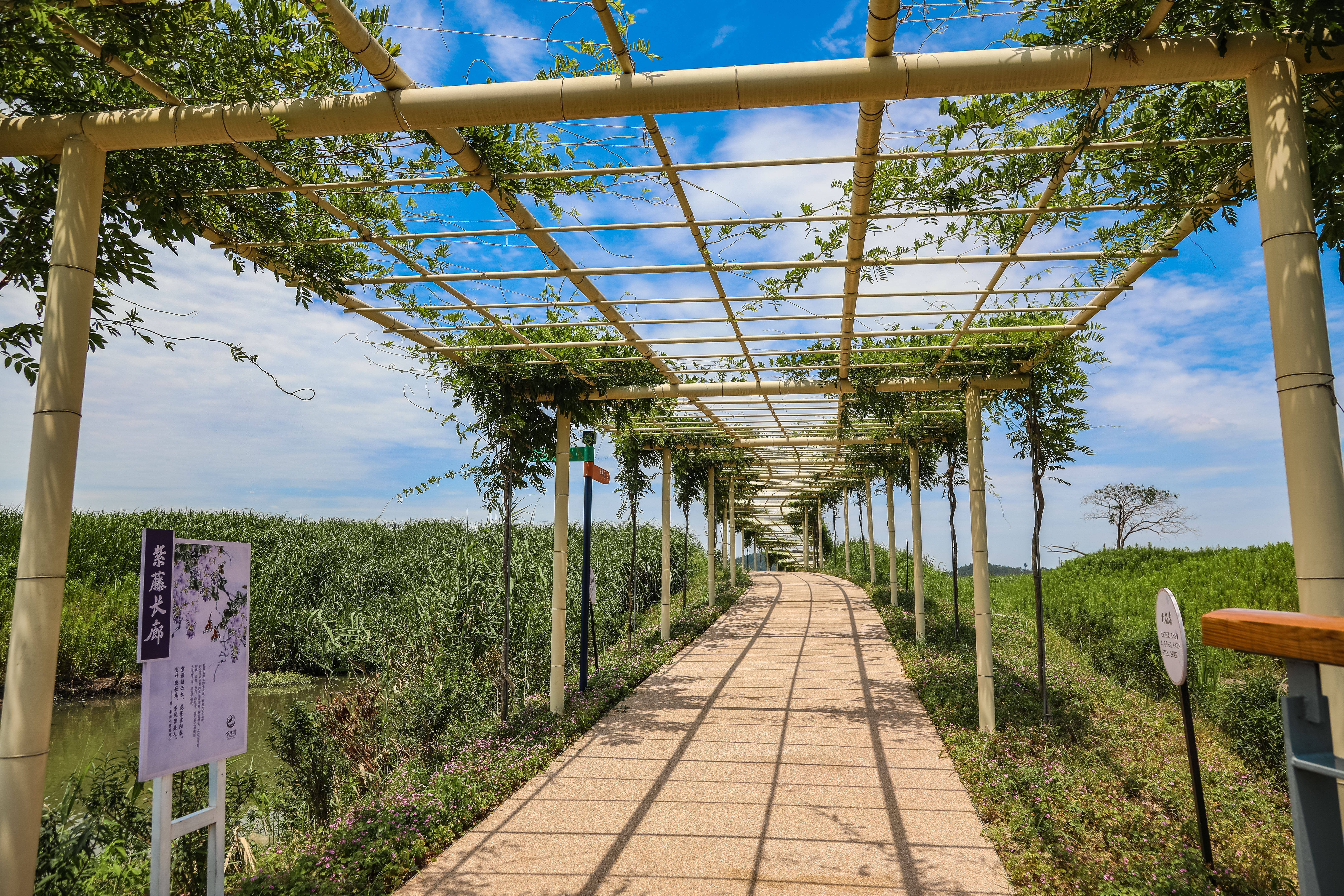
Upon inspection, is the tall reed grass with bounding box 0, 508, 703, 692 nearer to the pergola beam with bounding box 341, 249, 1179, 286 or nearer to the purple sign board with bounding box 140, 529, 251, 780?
the pergola beam with bounding box 341, 249, 1179, 286

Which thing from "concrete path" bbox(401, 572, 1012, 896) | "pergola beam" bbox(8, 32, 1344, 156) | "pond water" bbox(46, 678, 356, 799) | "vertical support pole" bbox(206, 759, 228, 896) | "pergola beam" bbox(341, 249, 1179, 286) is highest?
"pergola beam" bbox(8, 32, 1344, 156)

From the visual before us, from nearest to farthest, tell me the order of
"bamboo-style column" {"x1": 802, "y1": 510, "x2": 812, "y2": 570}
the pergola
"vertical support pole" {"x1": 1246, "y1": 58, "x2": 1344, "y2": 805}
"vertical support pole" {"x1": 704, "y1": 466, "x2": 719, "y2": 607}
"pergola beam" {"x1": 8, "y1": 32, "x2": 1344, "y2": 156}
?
"vertical support pole" {"x1": 1246, "y1": 58, "x2": 1344, "y2": 805}
the pergola
"pergola beam" {"x1": 8, "y1": 32, "x2": 1344, "y2": 156}
"vertical support pole" {"x1": 704, "y1": 466, "x2": 719, "y2": 607}
"bamboo-style column" {"x1": 802, "y1": 510, "x2": 812, "y2": 570}

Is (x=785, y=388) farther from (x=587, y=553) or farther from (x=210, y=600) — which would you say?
(x=210, y=600)

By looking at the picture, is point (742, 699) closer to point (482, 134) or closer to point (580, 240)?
point (580, 240)

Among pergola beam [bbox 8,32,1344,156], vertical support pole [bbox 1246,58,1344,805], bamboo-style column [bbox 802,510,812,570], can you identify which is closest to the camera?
vertical support pole [bbox 1246,58,1344,805]

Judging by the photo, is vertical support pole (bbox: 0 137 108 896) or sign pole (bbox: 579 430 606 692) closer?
vertical support pole (bbox: 0 137 108 896)

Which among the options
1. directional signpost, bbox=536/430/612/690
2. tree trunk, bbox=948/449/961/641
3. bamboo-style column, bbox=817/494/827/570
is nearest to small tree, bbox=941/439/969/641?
tree trunk, bbox=948/449/961/641

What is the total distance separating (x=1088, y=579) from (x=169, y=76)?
606 inches

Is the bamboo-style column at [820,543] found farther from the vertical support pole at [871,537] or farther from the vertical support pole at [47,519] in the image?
the vertical support pole at [47,519]

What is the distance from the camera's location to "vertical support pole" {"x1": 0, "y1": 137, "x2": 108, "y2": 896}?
2.69 m

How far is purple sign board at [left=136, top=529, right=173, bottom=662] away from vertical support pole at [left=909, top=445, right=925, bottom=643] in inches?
333

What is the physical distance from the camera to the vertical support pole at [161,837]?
3.03 metres

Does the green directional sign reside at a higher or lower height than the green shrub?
higher

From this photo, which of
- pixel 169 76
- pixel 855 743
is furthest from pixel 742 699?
pixel 169 76
